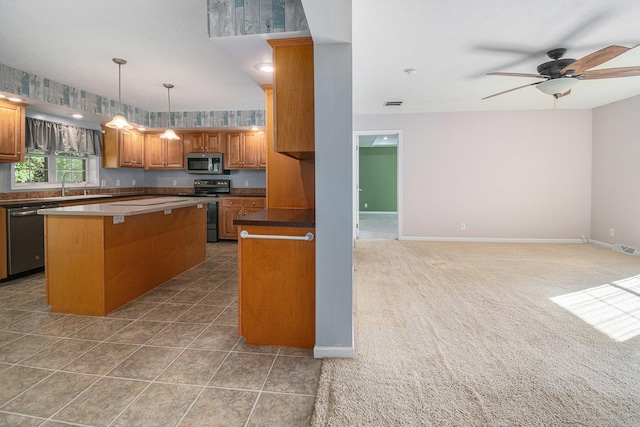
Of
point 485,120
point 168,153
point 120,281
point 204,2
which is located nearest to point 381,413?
point 120,281

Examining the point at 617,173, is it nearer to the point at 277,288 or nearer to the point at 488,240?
the point at 488,240

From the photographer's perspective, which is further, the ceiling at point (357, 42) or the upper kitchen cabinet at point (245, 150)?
the upper kitchen cabinet at point (245, 150)

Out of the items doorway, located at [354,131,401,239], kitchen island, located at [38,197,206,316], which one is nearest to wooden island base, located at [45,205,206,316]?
kitchen island, located at [38,197,206,316]

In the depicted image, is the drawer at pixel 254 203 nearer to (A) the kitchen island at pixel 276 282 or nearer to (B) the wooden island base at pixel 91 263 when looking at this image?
(B) the wooden island base at pixel 91 263

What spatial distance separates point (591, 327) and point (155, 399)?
298cm

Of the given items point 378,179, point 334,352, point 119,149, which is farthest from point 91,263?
point 378,179

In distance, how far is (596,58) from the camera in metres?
2.78

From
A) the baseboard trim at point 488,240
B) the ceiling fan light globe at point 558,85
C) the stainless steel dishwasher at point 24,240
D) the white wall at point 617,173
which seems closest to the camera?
the ceiling fan light globe at point 558,85

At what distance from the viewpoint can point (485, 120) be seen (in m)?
5.88

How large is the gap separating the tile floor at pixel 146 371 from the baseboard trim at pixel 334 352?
0.17ft

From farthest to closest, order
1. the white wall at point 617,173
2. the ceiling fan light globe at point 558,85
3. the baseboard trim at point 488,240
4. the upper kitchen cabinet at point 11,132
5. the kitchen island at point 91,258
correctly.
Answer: the baseboard trim at point 488,240 → the white wall at point 617,173 → the upper kitchen cabinet at point 11,132 → the ceiling fan light globe at point 558,85 → the kitchen island at point 91,258

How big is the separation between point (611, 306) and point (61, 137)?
7.07 metres

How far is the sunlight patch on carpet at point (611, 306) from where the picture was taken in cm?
243

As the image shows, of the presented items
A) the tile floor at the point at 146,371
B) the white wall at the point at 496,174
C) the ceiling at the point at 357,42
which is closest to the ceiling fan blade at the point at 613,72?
the ceiling at the point at 357,42
